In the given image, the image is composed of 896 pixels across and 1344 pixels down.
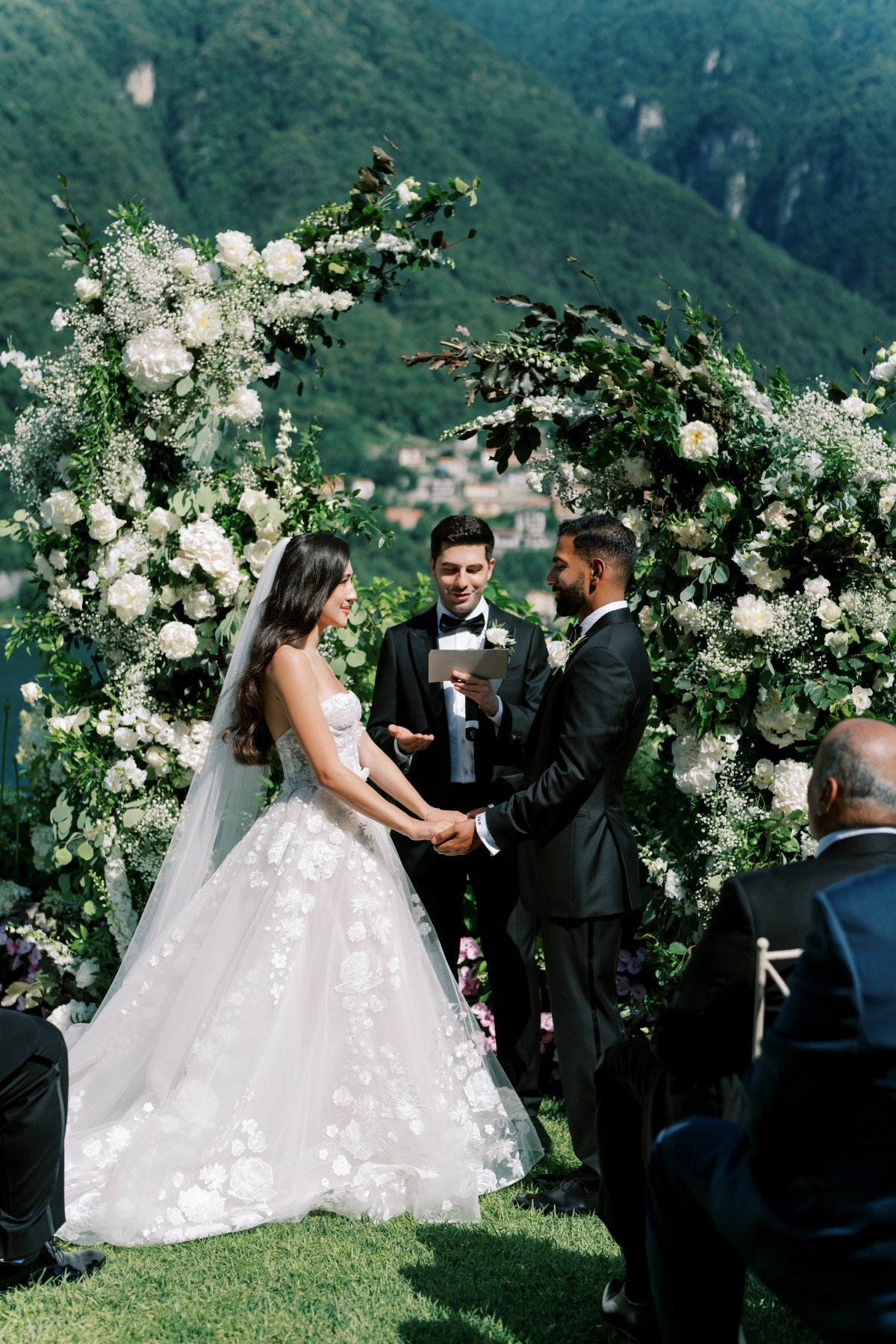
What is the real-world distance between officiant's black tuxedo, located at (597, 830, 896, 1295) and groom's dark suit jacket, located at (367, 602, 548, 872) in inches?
80.3

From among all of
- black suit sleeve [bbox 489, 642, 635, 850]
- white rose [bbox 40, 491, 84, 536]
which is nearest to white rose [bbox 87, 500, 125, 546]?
white rose [bbox 40, 491, 84, 536]

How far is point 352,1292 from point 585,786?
1.67 meters

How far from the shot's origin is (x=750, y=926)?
2734 mm

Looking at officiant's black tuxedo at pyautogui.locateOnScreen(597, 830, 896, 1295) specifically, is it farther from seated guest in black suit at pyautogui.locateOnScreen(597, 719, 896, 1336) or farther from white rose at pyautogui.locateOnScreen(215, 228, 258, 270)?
white rose at pyautogui.locateOnScreen(215, 228, 258, 270)

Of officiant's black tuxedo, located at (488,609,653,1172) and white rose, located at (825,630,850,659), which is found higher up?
white rose, located at (825,630,850,659)

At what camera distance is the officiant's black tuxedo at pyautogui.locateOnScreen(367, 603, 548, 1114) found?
16.8 feet

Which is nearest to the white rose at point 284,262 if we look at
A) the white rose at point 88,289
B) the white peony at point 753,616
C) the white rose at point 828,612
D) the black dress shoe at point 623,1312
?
the white rose at point 88,289

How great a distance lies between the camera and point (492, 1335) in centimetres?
349

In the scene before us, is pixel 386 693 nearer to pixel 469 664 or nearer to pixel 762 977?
pixel 469 664

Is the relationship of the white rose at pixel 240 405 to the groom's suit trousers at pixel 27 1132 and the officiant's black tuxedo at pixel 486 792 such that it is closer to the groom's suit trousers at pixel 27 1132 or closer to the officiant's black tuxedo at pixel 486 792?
the officiant's black tuxedo at pixel 486 792

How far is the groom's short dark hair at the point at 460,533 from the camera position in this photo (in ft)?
16.7

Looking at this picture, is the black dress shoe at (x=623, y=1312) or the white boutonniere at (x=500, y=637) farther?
the white boutonniere at (x=500, y=637)

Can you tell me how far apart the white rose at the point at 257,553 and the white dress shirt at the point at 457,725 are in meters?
0.89

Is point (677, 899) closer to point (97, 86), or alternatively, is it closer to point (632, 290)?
point (632, 290)
